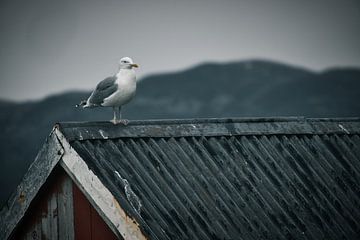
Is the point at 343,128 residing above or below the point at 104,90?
below

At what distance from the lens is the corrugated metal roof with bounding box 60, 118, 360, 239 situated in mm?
6844

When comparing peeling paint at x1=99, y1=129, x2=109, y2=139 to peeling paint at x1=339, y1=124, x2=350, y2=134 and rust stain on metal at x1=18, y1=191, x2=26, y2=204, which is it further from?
peeling paint at x1=339, y1=124, x2=350, y2=134

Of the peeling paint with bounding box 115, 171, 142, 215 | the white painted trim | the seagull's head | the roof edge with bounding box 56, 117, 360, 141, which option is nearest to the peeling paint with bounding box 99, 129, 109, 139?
the roof edge with bounding box 56, 117, 360, 141

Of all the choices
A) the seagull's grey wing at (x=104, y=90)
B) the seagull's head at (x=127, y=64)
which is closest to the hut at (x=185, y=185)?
the seagull's grey wing at (x=104, y=90)

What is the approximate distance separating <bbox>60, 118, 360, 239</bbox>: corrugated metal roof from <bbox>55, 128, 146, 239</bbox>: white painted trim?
4 cm

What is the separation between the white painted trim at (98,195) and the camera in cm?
648

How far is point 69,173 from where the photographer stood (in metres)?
6.93

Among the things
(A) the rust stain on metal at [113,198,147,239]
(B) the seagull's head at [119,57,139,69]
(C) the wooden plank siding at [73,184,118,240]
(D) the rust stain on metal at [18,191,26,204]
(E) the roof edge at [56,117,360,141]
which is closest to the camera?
(A) the rust stain on metal at [113,198,147,239]

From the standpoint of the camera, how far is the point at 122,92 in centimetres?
855

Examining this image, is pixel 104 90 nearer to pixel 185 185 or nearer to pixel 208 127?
pixel 208 127

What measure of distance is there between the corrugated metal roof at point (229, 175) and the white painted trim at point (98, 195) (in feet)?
0.15

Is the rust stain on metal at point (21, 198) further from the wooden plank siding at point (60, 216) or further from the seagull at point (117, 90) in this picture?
the seagull at point (117, 90)

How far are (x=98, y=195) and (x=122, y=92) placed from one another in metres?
1.99

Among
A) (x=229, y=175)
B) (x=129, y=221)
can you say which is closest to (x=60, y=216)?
(x=129, y=221)
